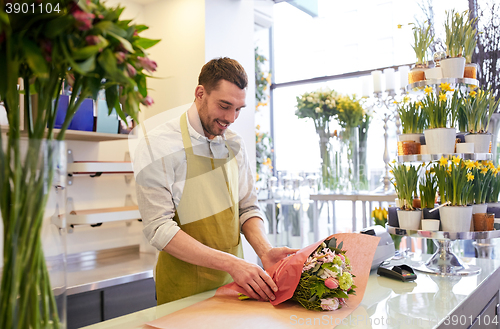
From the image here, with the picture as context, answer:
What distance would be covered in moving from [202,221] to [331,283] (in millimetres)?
670

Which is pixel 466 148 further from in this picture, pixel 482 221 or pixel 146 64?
pixel 146 64

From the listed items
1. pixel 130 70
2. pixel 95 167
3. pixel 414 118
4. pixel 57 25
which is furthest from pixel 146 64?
pixel 95 167

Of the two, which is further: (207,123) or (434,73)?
(434,73)

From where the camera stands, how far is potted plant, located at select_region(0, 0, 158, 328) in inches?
22.7

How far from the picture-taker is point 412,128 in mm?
1856

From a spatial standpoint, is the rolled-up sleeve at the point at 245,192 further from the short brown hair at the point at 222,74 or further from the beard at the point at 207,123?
the short brown hair at the point at 222,74

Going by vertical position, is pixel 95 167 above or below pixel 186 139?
below

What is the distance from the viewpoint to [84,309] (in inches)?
84.7

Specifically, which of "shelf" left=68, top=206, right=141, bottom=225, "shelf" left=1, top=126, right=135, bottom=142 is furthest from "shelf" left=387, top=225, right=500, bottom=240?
"shelf" left=1, top=126, right=135, bottom=142

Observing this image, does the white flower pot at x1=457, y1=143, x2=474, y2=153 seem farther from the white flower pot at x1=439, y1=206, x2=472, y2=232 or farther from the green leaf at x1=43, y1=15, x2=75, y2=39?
the green leaf at x1=43, y1=15, x2=75, y2=39

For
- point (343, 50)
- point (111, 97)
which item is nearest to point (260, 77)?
point (343, 50)

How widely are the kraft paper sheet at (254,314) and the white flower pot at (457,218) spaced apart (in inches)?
20.3

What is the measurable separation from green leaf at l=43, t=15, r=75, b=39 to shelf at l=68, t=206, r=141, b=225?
1.98 meters

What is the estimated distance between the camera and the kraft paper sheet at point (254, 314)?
3.30 ft
